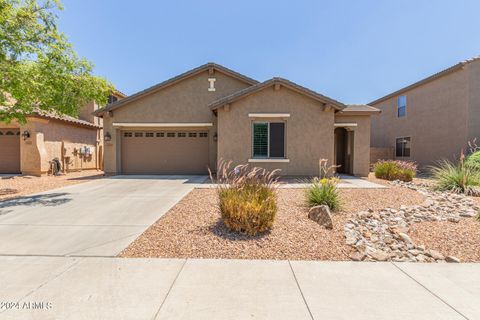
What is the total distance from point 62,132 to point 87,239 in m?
14.3

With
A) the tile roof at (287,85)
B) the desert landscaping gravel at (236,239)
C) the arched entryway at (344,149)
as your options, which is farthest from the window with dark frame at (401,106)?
the desert landscaping gravel at (236,239)

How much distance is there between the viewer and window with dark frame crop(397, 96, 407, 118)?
63.5ft

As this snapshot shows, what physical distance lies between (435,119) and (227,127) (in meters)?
15.9

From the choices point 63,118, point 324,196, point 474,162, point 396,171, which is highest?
point 63,118

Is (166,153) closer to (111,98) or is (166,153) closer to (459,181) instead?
(111,98)

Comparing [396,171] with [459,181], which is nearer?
[459,181]

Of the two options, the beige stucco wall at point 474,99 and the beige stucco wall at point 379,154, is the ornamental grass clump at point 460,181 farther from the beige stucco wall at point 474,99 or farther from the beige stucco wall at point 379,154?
the beige stucco wall at point 379,154

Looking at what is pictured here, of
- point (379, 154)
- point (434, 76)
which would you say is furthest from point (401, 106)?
point (379, 154)

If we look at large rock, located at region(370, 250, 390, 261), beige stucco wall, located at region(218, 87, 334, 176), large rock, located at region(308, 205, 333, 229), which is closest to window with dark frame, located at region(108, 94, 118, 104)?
beige stucco wall, located at region(218, 87, 334, 176)

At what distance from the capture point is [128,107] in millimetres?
13617

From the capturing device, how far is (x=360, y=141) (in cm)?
1305

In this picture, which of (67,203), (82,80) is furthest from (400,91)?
(67,203)

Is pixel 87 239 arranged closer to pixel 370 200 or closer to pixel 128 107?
pixel 370 200

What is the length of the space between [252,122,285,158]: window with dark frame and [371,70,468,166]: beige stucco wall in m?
12.5
